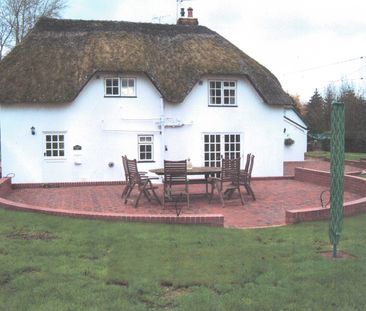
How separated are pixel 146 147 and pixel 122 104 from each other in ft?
6.37

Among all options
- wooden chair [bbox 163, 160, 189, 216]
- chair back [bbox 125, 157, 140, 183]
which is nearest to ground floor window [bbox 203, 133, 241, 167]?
chair back [bbox 125, 157, 140, 183]

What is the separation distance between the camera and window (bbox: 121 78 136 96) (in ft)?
60.1

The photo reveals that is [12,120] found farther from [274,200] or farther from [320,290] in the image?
[320,290]

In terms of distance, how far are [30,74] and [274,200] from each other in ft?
35.0

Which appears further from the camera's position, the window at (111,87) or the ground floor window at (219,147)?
the ground floor window at (219,147)

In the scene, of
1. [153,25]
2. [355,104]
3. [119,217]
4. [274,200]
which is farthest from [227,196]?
[355,104]

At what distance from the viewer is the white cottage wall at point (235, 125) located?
18.7 m

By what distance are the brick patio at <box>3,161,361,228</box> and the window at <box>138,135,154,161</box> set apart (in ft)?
6.52

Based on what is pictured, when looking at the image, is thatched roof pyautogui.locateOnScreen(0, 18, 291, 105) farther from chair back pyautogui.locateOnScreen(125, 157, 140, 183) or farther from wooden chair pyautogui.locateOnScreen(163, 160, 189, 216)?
wooden chair pyautogui.locateOnScreen(163, 160, 189, 216)

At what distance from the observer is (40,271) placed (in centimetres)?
570

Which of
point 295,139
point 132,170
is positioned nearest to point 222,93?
point 132,170

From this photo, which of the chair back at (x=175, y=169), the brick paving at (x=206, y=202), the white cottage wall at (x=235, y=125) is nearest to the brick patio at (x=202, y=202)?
the brick paving at (x=206, y=202)

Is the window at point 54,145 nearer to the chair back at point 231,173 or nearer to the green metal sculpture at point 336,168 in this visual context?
the chair back at point 231,173

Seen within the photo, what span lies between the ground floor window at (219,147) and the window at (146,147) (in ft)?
7.28
